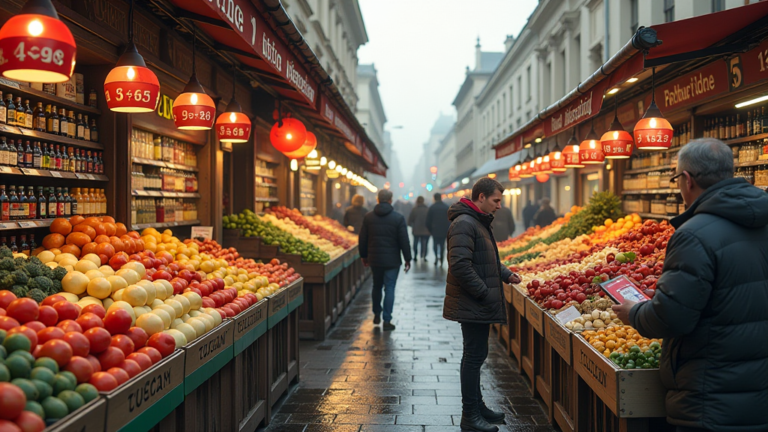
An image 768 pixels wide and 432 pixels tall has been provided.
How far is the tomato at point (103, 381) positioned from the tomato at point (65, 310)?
0.51 meters

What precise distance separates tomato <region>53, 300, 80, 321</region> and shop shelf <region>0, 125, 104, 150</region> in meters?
1.94

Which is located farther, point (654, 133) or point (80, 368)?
point (654, 133)

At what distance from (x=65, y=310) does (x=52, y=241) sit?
1890 mm

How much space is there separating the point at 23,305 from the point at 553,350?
412cm

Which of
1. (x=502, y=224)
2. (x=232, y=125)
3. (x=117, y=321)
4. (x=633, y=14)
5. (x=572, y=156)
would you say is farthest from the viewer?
(x=502, y=224)

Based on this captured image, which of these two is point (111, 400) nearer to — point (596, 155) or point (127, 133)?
point (127, 133)

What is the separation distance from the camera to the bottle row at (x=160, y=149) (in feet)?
23.3

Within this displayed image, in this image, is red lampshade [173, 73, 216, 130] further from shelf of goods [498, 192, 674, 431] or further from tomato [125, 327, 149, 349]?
shelf of goods [498, 192, 674, 431]

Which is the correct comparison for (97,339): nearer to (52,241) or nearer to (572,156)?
(52,241)

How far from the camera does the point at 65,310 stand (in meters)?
3.26

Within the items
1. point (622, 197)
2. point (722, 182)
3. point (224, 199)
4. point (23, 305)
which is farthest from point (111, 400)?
point (622, 197)

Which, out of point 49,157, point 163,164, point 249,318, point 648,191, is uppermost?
point 163,164

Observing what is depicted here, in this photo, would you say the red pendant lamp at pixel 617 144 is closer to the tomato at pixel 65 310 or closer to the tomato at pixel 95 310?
the tomato at pixel 95 310

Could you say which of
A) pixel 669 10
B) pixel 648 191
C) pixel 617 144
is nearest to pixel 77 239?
pixel 617 144
